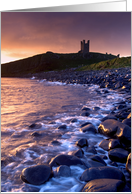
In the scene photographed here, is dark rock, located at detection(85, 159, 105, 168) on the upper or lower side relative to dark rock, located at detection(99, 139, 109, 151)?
lower

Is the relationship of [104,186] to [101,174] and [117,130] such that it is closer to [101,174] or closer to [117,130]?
[101,174]

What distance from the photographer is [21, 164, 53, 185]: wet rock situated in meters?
1.83

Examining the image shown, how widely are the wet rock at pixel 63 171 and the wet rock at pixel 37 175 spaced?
0.12 metres

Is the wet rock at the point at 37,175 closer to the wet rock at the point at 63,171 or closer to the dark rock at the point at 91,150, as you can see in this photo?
the wet rock at the point at 63,171

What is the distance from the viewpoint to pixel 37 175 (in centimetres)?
187

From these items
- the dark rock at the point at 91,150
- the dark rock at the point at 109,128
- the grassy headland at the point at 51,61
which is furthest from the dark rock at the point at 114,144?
the grassy headland at the point at 51,61

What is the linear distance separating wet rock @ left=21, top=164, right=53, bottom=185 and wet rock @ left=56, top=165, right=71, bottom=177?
119 millimetres

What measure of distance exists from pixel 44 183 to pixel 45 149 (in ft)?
2.95

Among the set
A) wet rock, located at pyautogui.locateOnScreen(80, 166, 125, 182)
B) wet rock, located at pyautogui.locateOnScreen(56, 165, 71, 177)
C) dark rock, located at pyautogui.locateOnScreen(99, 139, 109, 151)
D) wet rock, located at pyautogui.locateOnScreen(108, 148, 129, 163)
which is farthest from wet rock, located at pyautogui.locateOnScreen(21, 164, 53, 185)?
dark rock, located at pyautogui.locateOnScreen(99, 139, 109, 151)

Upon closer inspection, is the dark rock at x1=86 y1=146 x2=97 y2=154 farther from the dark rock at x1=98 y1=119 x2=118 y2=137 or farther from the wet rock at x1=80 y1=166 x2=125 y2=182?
the dark rock at x1=98 y1=119 x2=118 y2=137

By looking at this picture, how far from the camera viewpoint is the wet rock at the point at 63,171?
198cm

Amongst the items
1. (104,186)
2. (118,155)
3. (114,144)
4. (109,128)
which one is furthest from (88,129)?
(104,186)

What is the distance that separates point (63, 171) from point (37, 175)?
39 cm

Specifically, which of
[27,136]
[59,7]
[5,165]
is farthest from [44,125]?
[59,7]
